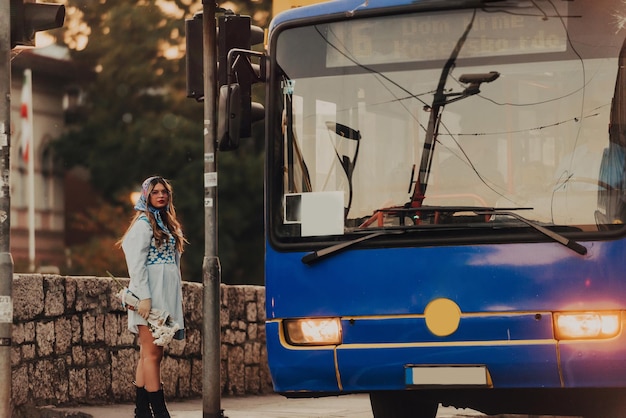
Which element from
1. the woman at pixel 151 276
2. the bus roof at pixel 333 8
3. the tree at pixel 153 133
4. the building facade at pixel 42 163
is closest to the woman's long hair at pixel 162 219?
the woman at pixel 151 276

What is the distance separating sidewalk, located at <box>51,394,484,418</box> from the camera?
41.3 ft

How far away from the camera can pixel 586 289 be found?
28.2 feet

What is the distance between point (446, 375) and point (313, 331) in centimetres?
86

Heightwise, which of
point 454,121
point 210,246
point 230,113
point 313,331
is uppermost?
point 230,113

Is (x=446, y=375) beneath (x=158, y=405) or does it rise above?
above

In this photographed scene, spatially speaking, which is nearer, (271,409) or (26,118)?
(271,409)

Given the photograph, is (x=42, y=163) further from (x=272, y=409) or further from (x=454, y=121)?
(x=454, y=121)

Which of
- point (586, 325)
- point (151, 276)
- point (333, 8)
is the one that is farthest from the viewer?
point (151, 276)

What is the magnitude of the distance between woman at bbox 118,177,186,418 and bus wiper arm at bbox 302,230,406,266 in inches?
67.4

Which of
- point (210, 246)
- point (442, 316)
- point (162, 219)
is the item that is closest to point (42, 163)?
point (210, 246)

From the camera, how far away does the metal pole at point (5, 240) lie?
9.98 m

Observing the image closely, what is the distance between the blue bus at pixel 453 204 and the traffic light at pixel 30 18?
1809 mm

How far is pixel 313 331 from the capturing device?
9164 mm

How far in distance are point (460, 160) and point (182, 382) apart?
6209mm
